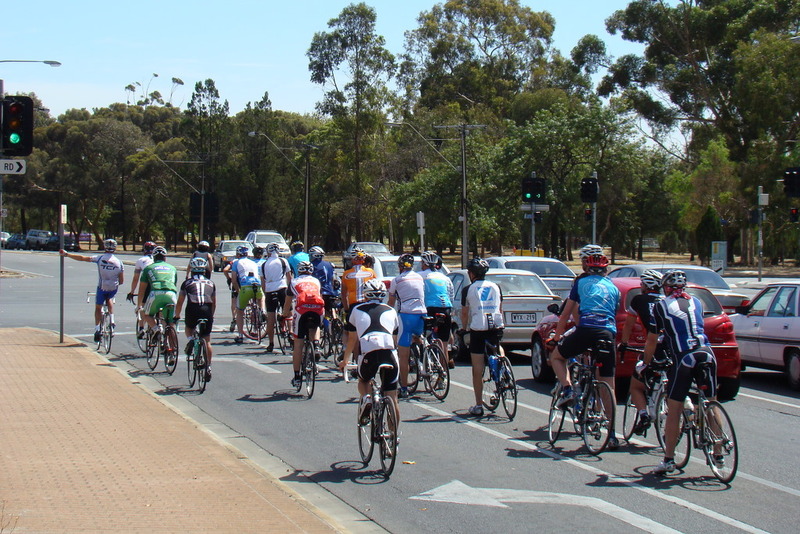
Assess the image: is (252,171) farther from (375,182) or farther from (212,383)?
(212,383)

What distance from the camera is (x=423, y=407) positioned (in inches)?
455

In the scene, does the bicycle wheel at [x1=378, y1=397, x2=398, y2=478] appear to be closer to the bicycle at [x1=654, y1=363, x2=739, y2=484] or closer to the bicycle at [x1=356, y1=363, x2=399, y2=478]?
the bicycle at [x1=356, y1=363, x2=399, y2=478]

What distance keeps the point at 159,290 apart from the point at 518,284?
6.07m

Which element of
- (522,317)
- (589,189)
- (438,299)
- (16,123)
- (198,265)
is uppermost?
(589,189)

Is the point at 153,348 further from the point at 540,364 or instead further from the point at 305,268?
the point at 540,364

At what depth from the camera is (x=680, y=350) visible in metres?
7.73

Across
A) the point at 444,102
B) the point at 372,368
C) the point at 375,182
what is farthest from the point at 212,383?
the point at 444,102

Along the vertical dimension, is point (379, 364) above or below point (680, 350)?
below

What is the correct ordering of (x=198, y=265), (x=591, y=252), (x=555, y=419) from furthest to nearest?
(x=198, y=265)
(x=555, y=419)
(x=591, y=252)

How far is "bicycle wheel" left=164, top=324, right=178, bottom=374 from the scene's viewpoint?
550 inches

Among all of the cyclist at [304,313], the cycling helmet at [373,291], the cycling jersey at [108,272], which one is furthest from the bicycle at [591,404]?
the cycling jersey at [108,272]

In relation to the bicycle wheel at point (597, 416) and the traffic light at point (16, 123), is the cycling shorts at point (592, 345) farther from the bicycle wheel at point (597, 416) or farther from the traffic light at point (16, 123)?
the traffic light at point (16, 123)

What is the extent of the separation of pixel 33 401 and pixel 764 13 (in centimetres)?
5571

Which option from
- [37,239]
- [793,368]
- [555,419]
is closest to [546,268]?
[793,368]
